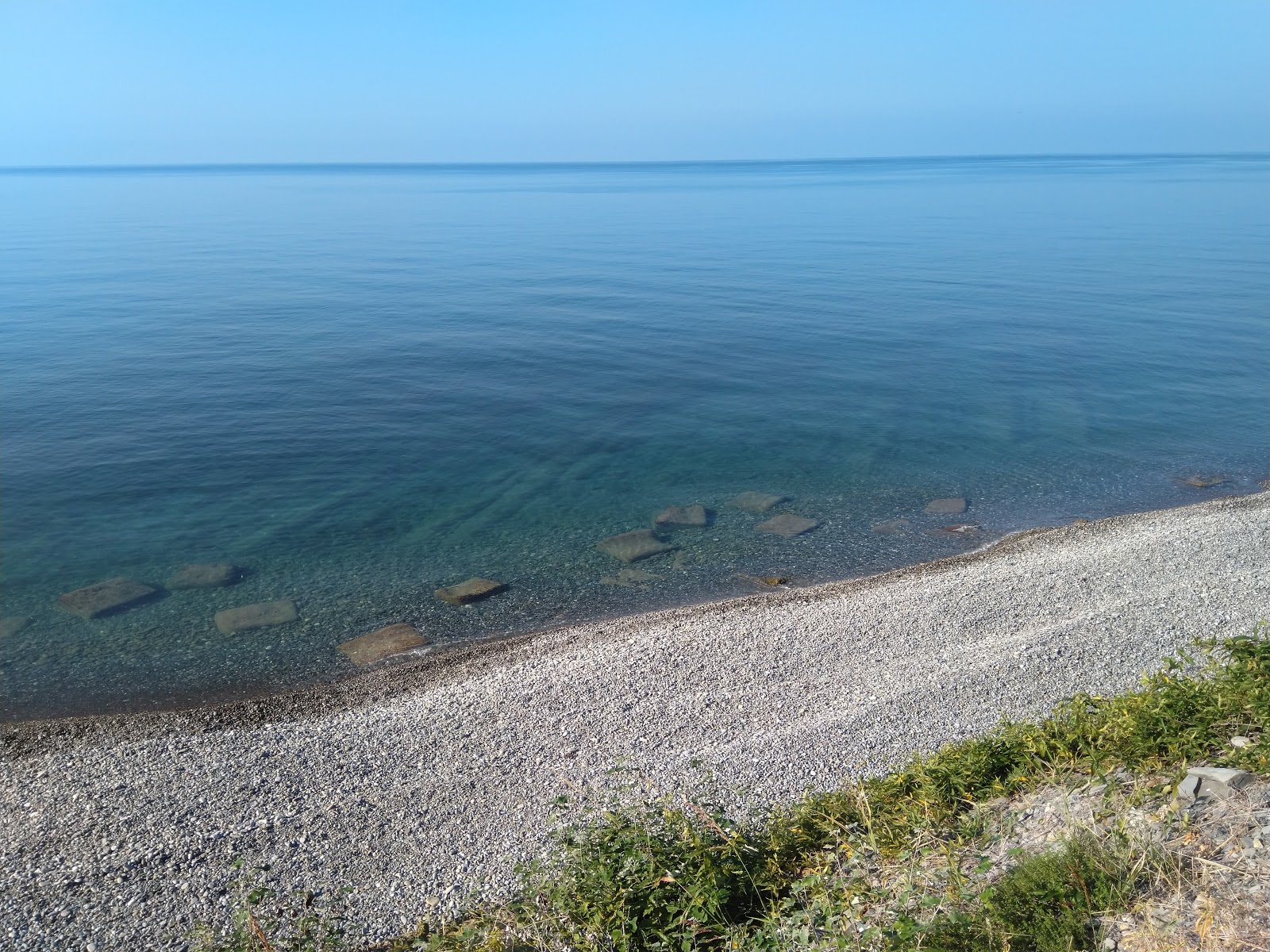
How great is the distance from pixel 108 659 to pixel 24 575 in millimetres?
4199

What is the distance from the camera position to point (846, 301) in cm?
4331

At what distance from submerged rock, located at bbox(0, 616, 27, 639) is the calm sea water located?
0.47 feet

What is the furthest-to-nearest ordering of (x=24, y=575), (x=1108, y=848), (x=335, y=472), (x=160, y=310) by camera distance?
(x=160, y=310)
(x=335, y=472)
(x=24, y=575)
(x=1108, y=848)

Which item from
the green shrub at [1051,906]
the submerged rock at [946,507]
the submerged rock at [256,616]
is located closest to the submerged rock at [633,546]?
the submerged rock at [256,616]

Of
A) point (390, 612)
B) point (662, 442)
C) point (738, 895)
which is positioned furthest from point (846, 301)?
point (738, 895)

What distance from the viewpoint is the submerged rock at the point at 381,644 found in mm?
14852

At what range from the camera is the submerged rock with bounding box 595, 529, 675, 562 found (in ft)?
60.4

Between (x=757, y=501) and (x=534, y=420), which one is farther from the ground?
(x=534, y=420)

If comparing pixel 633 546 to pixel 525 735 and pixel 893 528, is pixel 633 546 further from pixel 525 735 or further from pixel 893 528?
pixel 525 735

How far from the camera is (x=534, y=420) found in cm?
2691

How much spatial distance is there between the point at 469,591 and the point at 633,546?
11.4ft

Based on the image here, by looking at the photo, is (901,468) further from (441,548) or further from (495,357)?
(495,357)

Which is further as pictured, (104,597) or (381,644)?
(104,597)

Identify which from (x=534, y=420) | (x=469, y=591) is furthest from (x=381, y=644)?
(x=534, y=420)
